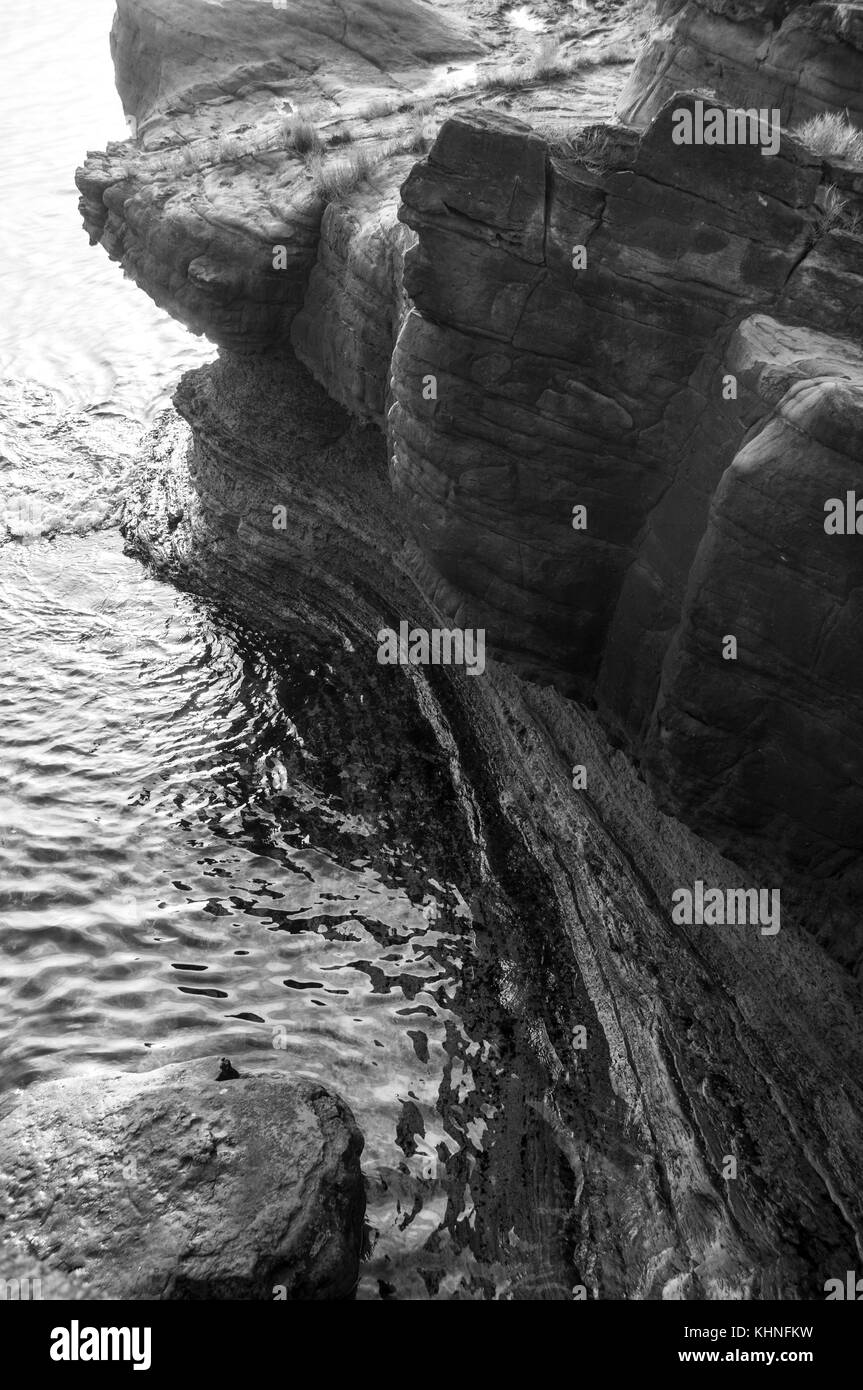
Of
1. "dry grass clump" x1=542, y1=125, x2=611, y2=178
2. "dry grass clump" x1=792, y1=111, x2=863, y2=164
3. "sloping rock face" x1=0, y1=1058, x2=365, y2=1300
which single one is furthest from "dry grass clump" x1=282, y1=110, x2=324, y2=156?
"sloping rock face" x1=0, y1=1058, x2=365, y2=1300

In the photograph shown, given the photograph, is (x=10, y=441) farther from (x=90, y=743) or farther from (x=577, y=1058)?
(x=577, y=1058)

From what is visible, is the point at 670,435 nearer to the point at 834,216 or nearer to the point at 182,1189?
the point at 834,216

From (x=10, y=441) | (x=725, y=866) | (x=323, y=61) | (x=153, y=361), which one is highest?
(x=323, y=61)

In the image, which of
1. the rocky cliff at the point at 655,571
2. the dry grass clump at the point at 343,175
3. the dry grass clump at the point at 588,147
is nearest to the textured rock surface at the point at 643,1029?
the rocky cliff at the point at 655,571

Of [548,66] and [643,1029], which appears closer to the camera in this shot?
[643,1029]

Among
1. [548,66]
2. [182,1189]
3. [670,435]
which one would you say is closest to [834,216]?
[670,435]

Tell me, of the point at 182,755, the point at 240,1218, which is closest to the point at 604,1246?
the point at 240,1218

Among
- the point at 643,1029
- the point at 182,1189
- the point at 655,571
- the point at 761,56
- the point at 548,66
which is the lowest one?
the point at 182,1189

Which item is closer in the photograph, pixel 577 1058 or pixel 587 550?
pixel 577 1058
